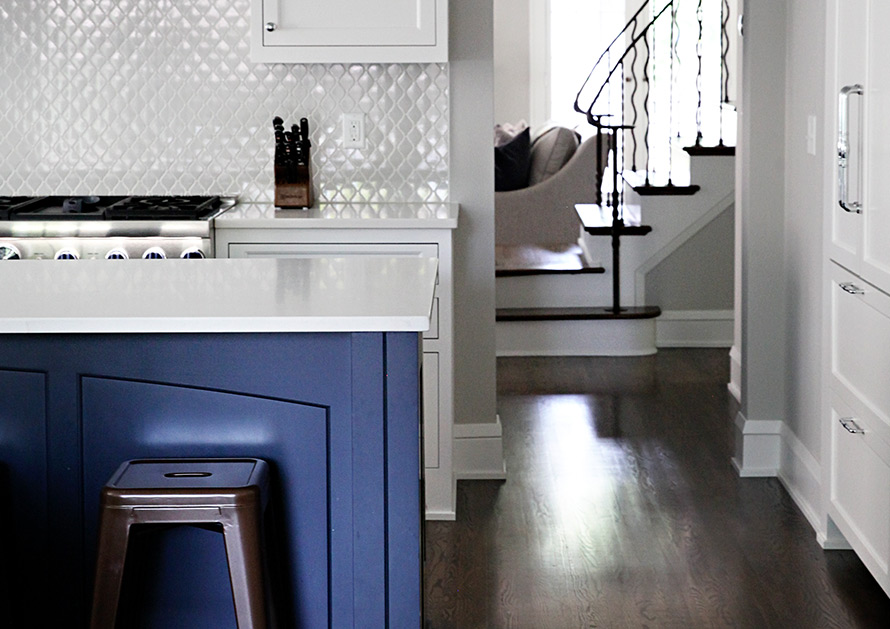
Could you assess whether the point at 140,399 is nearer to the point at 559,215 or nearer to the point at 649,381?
the point at 649,381

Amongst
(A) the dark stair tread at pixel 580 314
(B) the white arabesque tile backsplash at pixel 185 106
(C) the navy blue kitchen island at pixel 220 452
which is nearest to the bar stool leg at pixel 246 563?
(C) the navy blue kitchen island at pixel 220 452

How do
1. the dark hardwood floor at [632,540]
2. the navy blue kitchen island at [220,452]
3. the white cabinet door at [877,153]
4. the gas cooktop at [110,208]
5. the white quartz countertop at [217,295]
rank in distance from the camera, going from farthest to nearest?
1. the gas cooktop at [110,208]
2. the dark hardwood floor at [632,540]
3. the white cabinet door at [877,153]
4. the navy blue kitchen island at [220,452]
5. the white quartz countertop at [217,295]

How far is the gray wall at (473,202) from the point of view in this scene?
3.94 meters

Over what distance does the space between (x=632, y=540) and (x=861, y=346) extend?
0.98 m

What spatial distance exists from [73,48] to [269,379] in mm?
2515

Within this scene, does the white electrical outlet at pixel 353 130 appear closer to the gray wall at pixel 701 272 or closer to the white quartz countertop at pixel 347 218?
the white quartz countertop at pixel 347 218

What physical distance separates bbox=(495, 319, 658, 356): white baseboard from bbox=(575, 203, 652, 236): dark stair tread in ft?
1.69

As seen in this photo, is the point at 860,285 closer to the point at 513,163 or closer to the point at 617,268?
the point at 617,268

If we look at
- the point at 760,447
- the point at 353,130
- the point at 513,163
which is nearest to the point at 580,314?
the point at 513,163

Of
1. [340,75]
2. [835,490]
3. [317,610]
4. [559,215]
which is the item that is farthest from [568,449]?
[559,215]

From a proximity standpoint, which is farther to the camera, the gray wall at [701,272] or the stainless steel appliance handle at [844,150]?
the gray wall at [701,272]

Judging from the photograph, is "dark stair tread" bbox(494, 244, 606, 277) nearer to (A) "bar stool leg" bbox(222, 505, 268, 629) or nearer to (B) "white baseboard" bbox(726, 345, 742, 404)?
(B) "white baseboard" bbox(726, 345, 742, 404)

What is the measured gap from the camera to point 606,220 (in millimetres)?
6547

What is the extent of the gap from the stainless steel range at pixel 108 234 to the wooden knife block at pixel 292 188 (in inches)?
14.6
